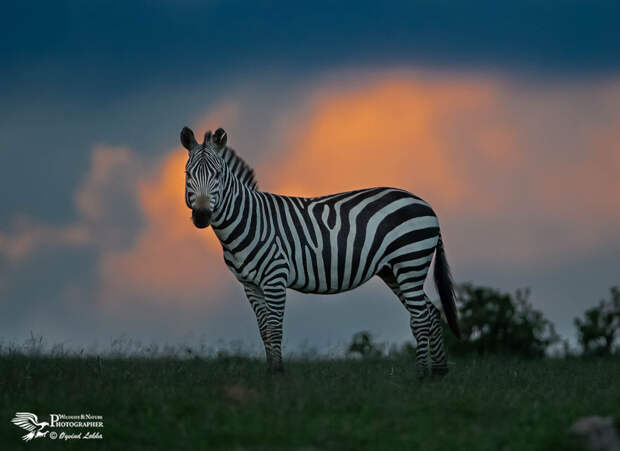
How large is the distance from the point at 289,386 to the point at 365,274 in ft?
10.7

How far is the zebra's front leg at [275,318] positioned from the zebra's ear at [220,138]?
2368 mm

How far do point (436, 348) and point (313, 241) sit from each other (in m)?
2.71

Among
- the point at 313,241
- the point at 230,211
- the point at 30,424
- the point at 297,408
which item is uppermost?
the point at 230,211

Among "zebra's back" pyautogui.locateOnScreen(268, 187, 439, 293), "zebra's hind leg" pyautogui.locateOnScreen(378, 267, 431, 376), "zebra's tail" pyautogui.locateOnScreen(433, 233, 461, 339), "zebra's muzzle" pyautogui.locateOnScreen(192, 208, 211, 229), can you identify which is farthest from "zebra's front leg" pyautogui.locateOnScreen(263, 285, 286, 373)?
"zebra's tail" pyautogui.locateOnScreen(433, 233, 461, 339)

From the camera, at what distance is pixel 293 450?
773cm

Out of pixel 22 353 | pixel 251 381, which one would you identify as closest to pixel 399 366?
pixel 251 381

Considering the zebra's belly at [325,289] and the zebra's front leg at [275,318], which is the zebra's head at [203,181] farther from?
the zebra's belly at [325,289]

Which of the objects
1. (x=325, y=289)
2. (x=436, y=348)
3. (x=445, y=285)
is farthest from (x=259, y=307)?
(x=445, y=285)

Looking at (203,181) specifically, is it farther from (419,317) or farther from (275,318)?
(419,317)

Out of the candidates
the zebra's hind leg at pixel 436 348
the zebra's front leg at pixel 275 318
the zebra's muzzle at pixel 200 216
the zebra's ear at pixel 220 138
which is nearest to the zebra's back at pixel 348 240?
the zebra's front leg at pixel 275 318

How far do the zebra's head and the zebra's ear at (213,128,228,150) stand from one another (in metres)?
0.14

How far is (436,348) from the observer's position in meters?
13.1

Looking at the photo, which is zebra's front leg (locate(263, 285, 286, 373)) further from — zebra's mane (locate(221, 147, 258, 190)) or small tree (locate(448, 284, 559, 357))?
small tree (locate(448, 284, 559, 357))

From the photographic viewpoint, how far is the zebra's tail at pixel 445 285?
13812mm
